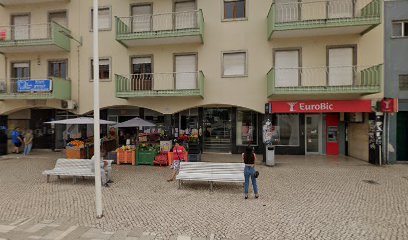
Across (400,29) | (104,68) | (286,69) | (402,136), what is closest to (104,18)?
(104,68)

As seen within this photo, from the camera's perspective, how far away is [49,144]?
17.1 metres

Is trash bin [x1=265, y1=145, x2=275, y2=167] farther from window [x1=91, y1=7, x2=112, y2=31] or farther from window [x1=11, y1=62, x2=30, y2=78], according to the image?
window [x1=11, y1=62, x2=30, y2=78]

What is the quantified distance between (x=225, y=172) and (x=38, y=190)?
6.22 metres

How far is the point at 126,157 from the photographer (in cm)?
1220

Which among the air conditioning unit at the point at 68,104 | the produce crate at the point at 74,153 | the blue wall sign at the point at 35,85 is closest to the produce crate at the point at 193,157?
the produce crate at the point at 74,153

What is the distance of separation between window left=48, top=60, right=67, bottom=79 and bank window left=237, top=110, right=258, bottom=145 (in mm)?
11527

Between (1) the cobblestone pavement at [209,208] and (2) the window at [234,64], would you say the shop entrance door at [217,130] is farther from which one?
(1) the cobblestone pavement at [209,208]

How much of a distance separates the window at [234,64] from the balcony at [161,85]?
1472mm

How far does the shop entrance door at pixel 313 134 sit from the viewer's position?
580 inches

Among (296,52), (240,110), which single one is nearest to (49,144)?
(240,110)

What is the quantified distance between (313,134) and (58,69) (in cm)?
1672

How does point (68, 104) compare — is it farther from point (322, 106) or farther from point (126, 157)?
point (322, 106)

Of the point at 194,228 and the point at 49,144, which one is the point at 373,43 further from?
the point at 49,144

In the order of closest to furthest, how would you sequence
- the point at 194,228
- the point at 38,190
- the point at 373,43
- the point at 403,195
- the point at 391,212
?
1. the point at 194,228
2. the point at 391,212
3. the point at 403,195
4. the point at 38,190
5. the point at 373,43
